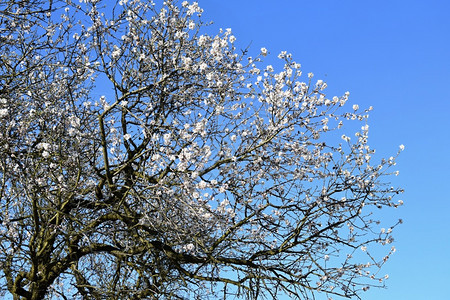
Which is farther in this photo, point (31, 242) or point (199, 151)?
point (31, 242)

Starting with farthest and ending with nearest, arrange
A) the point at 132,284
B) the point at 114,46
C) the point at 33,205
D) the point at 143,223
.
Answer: the point at 132,284 → the point at 114,46 → the point at 33,205 → the point at 143,223

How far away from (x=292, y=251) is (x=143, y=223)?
2451 mm

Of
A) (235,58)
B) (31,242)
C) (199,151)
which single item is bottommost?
(31,242)

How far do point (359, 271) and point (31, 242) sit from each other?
498 cm

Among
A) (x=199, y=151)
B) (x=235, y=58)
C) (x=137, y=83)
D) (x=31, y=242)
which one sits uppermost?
(x=235, y=58)

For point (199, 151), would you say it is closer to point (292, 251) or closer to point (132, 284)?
point (292, 251)

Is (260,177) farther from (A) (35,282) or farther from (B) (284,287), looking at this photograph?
(A) (35,282)

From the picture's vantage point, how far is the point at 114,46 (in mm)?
8141

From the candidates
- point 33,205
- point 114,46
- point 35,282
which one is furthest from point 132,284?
point 114,46

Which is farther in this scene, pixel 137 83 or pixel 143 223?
pixel 137 83

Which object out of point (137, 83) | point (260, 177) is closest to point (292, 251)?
point (260, 177)

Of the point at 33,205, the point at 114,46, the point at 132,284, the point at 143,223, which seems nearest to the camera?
the point at 143,223

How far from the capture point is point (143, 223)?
22.5 ft

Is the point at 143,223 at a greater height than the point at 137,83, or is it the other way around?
the point at 137,83
